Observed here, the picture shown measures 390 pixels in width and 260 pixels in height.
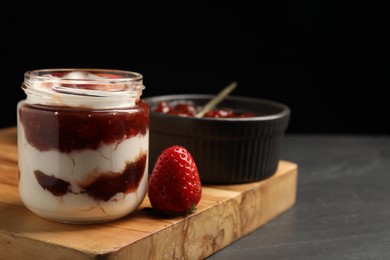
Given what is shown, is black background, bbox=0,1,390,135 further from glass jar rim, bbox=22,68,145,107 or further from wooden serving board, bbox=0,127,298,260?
glass jar rim, bbox=22,68,145,107

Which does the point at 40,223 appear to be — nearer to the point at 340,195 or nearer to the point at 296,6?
the point at 340,195

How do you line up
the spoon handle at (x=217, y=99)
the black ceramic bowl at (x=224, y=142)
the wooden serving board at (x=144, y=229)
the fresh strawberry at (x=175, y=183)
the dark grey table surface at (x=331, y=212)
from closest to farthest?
the wooden serving board at (x=144, y=229)
the fresh strawberry at (x=175, y=183)
the dark grey table surface at (x=331, y=212)
the black ceramic bowl at (x=224, y=142)
the spoon handle at (x=217, y=99)

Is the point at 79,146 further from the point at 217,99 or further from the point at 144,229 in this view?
the point at 217,99

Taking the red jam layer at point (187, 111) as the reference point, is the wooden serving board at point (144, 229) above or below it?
below

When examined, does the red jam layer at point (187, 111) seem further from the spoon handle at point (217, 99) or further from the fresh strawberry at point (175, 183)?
the fresh strawberry at point (175, 183)

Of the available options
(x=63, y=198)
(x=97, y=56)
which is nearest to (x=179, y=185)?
(x=63, y=198)

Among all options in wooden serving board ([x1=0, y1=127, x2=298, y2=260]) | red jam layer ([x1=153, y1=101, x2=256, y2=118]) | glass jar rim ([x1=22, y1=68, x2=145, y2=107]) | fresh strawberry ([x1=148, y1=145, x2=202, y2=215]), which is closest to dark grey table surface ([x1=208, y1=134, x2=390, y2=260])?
wooden serving board ([x1=0, y1=127, x2=298, y2=260])

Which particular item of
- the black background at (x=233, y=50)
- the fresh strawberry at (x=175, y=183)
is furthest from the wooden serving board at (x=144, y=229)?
the black background at (x=233, y=50)
